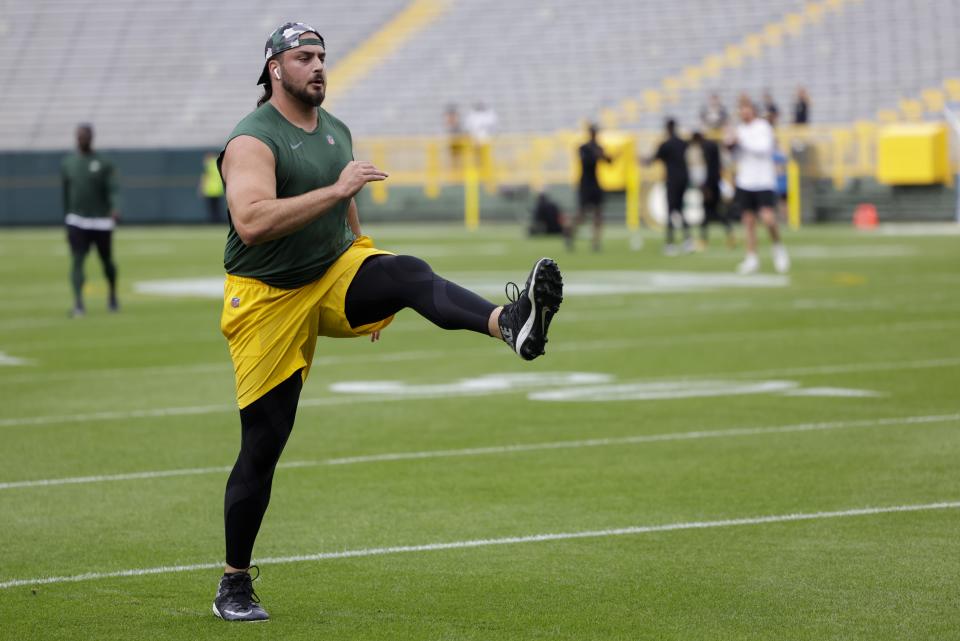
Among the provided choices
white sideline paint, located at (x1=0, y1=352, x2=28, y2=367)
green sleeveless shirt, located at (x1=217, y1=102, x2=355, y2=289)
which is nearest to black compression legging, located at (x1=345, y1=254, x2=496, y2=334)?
green sleeveless shirt, located at (x1=217, y1=102, x2=355, y2=289)

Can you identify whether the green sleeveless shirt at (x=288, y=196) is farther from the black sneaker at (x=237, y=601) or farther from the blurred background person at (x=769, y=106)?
the blurred background person at (x=769, y=106)

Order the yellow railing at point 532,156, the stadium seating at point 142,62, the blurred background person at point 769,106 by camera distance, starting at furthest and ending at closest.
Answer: the stadium seating at point 142,62 < the yellow railing at point 532,156 < the blurred background person at point 769,106

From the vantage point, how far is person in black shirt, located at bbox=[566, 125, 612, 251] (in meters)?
30.5

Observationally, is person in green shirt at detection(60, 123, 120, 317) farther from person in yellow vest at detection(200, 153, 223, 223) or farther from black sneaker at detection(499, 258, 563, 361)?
person in yellow vest at detection(200, 153, 223, 223)

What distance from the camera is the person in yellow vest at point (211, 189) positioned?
4441 cm

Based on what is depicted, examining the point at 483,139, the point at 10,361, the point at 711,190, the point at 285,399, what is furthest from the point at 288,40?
the point at 483,139

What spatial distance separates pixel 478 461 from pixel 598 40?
3724cm

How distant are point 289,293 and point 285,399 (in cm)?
36

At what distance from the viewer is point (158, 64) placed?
50.4 m

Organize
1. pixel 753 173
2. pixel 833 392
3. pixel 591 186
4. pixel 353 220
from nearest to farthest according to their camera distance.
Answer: pixel 353 220, pixel 833 392, pixel 753 173, pixel 591 186

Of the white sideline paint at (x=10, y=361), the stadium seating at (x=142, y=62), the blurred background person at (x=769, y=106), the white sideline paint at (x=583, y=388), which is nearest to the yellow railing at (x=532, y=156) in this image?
the blurred background person at (x=769, y=106)

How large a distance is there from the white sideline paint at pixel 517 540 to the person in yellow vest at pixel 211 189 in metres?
37.1

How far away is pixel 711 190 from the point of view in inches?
1253

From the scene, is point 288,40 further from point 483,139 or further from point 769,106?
point 483,139
